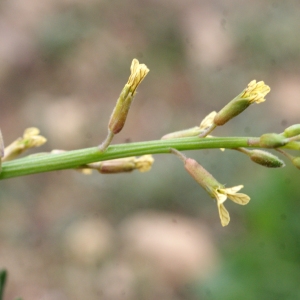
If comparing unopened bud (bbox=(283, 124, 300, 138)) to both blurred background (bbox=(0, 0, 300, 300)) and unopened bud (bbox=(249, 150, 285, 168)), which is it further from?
blurred background (bbox=(0, 0, 300, 300))

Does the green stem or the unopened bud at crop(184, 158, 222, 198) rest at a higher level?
the green stem

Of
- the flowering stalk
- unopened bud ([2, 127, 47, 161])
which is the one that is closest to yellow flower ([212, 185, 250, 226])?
the flowering stalk

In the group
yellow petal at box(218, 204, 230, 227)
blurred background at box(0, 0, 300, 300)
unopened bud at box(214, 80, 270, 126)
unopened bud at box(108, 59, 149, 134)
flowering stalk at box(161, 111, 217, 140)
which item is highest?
blurred background at box(0, 0, 300, 300)

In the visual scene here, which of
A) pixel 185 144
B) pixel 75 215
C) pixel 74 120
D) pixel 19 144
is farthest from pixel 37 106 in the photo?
pixel 185 144

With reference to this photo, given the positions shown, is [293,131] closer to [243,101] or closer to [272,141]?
[272,141]

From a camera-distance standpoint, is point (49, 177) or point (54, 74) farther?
point (54, 74)

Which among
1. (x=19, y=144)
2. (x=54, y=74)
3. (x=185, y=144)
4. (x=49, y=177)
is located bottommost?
(x=185, y=144)

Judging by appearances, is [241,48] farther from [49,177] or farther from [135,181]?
[49,177]

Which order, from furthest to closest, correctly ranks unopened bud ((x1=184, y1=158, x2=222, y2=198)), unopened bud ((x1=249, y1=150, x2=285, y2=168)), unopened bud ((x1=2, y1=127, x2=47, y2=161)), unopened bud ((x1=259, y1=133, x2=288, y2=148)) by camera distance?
unopened bud ((x1=2, y1=127, x2=47, y2=161)), unopened bud ((x1=184, y1=158, x2=222, y2=198)), unopened bud ((x1=249, y1=150, x2=285, y2=168)), unopened bud ((x1=259, y1=133, x2=288, y2=148))
